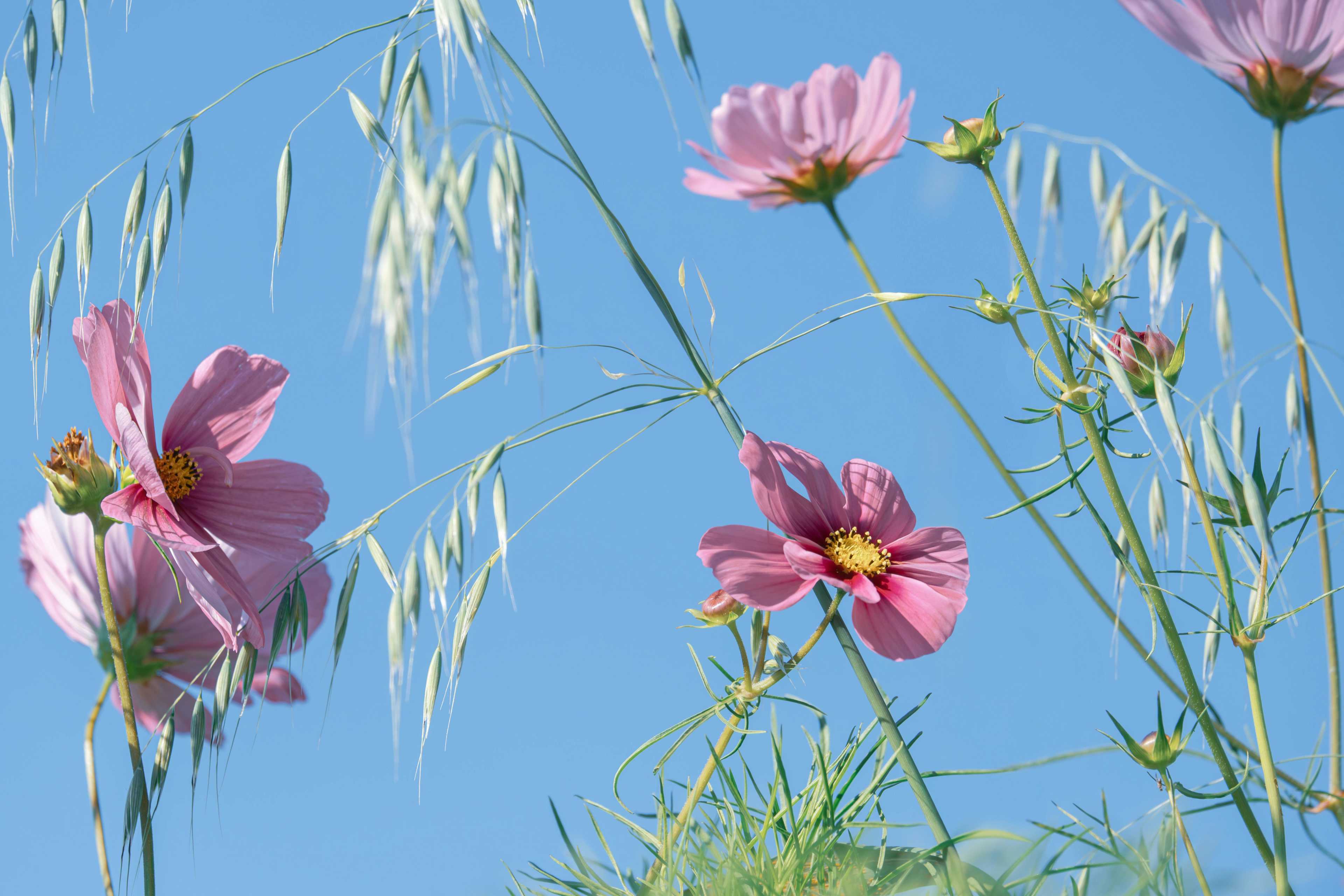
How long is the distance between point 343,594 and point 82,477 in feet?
0.45

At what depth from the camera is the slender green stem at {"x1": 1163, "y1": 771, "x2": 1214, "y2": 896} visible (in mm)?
382

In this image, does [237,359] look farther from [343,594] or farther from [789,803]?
[789,803]

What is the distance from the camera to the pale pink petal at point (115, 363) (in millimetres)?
444

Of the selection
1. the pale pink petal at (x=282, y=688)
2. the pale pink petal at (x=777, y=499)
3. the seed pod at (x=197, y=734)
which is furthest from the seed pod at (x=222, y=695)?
the pale pink petal at (x=777, y=499)

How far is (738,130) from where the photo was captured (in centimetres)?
49

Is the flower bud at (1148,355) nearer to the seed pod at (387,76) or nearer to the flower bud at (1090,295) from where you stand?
the flower bud at (1090,295)

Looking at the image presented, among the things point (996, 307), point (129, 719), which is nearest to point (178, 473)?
point (129, 719)

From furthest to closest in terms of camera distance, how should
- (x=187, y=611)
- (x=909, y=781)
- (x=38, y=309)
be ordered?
1. (x=187, y=611)
2. (x=38, y=309)
3. (x=909, y=781)

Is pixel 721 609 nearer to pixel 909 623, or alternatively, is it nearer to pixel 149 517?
pixel 909 623

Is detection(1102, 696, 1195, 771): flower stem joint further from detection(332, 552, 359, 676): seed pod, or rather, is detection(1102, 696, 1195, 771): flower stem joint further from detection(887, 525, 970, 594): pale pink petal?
detection(332, 552, 359, 676): seed pod

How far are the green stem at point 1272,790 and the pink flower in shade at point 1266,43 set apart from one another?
254 millimetres

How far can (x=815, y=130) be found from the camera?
0.49 meters

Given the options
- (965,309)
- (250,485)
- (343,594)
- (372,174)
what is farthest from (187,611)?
(965,309)

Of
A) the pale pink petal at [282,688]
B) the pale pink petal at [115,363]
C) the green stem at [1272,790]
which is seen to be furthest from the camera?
the pale pink petal at [282,688]
